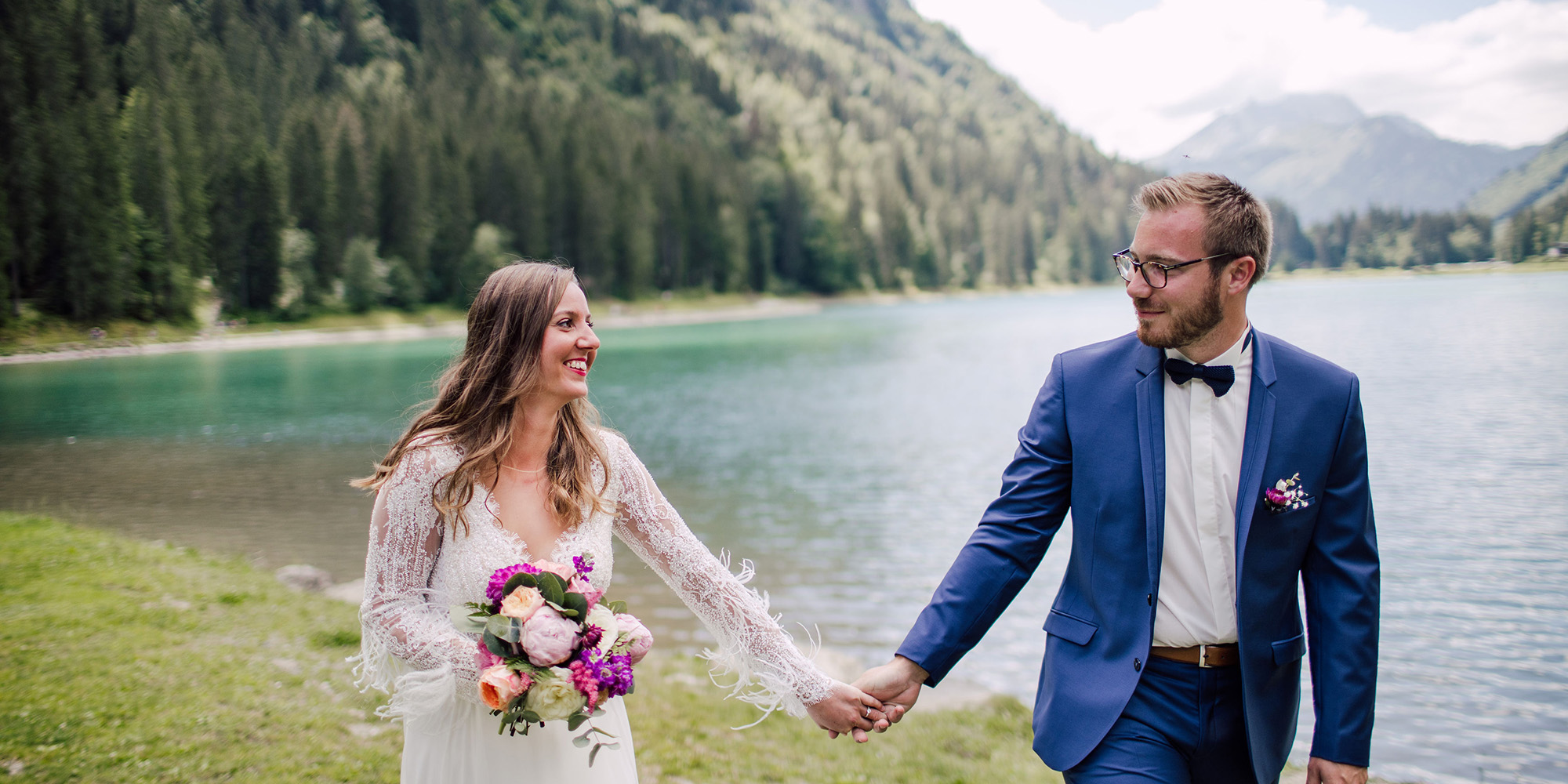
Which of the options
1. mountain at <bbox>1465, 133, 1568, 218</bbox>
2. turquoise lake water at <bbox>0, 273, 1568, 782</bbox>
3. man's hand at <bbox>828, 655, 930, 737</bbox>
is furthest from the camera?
mountain at <bbox>1465, 133, 1568, 218</bbox>

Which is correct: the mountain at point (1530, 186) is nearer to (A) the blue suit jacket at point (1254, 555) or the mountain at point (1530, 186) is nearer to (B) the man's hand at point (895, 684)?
(A) the blue suit jacket at point (1254, 555)

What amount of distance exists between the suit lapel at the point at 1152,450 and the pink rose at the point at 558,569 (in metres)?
1.92

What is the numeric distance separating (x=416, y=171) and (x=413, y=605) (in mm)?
85500

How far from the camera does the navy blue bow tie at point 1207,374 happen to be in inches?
123

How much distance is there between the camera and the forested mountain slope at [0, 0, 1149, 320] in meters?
60.3

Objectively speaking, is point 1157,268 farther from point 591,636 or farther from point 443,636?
point 443,636

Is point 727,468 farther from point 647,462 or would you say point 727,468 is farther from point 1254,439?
point 1254,439

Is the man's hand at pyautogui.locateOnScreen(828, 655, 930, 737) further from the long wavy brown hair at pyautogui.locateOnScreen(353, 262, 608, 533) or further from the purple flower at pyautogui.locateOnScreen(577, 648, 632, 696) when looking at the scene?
the long wavy brown hair at pyautogui.locateOnScreen(353, 262, 608, 533)

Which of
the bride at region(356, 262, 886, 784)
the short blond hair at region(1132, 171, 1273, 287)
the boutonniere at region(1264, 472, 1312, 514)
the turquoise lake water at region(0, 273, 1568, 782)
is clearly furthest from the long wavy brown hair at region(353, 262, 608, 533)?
the turquoise lake water at region(0, 273, 1568, 782)

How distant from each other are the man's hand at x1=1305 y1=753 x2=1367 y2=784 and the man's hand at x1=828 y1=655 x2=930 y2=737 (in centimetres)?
132


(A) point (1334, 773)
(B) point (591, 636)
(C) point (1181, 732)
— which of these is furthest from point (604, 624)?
(A) point (1334, 773)

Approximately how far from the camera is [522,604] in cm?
291

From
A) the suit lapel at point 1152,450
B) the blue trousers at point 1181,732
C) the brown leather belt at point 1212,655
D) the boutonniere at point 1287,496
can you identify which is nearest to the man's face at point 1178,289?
the suit lapel at point 1152,450

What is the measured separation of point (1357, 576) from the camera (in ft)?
9.84
